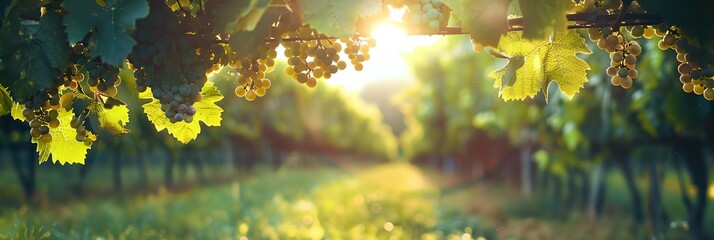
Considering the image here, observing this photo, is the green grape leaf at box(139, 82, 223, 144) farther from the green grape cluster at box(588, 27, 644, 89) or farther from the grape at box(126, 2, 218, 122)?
the green grape cluster at box(588, 27, 644, 89)

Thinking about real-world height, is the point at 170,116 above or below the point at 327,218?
above

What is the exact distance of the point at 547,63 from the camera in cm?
275

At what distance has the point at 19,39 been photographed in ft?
7.00

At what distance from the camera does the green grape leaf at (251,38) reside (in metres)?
2.21

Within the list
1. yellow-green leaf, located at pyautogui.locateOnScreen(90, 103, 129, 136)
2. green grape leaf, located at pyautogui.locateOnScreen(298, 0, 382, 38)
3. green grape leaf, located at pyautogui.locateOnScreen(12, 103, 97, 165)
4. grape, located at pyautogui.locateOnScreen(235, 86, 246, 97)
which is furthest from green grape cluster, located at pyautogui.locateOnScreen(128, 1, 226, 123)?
green grape leaf, located at pyautogui.locateOnScreen(298, 0, 382, 38)

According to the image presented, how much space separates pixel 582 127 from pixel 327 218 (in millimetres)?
4914

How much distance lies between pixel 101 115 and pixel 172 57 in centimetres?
46

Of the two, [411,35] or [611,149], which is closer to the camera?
[411,35]

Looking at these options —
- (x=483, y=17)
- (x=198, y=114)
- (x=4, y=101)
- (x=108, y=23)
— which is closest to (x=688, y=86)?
(x=483, y=17)

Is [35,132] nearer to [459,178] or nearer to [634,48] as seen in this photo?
[634,48]

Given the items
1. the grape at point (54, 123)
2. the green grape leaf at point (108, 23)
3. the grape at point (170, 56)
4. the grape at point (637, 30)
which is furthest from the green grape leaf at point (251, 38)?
the grape at point (637, 30)

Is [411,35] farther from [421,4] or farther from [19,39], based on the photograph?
[19,39]

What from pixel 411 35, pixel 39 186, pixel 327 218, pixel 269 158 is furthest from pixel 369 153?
pixel 411 35

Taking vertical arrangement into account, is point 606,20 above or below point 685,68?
above
